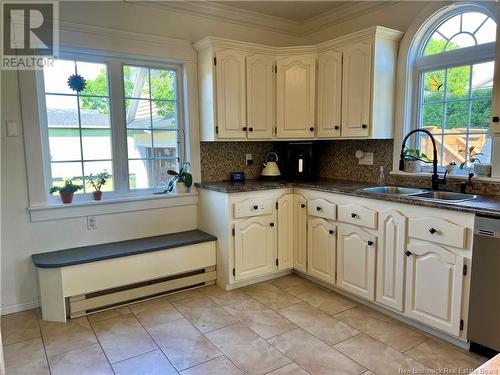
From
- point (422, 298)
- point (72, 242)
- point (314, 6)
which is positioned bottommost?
point (422, 298)

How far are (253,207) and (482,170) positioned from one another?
177 cm

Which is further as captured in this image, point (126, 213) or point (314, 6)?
point (314, 6)

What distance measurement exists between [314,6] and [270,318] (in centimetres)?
288

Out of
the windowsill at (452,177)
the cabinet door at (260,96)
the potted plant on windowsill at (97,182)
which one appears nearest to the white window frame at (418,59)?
the windowsill at (452,177)

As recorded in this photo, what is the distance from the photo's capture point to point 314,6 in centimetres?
348

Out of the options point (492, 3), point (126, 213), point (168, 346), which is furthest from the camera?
point (126, 213)

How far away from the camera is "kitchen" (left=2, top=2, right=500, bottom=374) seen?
2232 millimetres

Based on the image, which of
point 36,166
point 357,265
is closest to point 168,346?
point 357,265

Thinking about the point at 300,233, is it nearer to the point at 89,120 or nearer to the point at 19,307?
the point at 89,120

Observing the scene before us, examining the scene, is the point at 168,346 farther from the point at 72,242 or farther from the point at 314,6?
the point at 314,6

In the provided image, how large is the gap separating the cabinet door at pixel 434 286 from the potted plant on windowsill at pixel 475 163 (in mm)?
790

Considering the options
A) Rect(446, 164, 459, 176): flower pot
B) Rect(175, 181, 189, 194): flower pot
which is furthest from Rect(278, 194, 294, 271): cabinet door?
Rect(446, 164, 459, 176): flower pot

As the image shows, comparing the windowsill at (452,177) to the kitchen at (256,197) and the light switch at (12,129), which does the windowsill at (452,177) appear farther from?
the light switch at (12,129)

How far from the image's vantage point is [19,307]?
2789 mm
